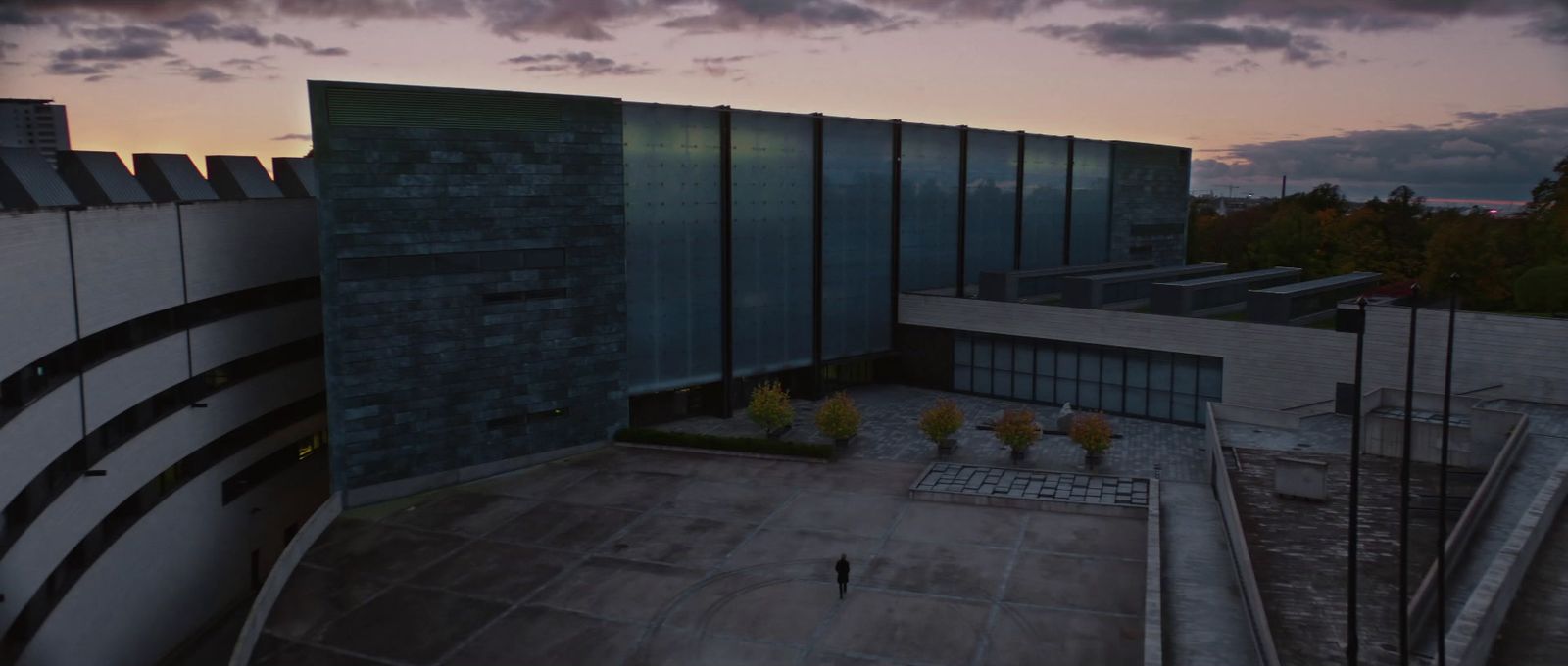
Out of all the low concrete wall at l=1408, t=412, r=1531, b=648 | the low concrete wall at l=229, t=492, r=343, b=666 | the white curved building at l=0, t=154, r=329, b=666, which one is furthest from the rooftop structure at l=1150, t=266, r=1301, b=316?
the white curved building at l=0, t=154, r=329, b=666

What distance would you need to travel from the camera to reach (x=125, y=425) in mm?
33781

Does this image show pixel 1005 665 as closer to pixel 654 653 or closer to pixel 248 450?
pixel 654 653

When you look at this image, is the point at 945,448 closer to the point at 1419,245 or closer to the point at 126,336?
the point at 126,336

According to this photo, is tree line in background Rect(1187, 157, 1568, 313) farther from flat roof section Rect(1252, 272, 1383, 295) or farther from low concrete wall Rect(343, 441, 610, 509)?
low concrete wall Rect(343, 441, 610, 509)

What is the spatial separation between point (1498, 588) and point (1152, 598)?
303 inches

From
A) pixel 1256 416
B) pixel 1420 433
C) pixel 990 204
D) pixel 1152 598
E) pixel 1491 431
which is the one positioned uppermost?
pixel 990 204

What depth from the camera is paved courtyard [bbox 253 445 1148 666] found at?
26969 millimetres

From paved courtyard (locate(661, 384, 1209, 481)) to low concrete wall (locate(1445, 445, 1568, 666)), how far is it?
12.7 m

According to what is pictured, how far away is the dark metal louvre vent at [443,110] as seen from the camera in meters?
38.0

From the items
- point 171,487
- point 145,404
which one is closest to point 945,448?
point 171,487

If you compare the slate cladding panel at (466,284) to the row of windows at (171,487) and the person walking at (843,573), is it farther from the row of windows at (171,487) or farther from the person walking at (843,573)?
the person walking at (843,573)

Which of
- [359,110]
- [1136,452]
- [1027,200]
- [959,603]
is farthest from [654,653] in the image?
[1027,200]

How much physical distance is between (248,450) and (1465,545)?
42.7m

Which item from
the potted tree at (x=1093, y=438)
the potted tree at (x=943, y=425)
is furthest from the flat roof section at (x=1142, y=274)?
the potted tree at (x=943, y=425)
